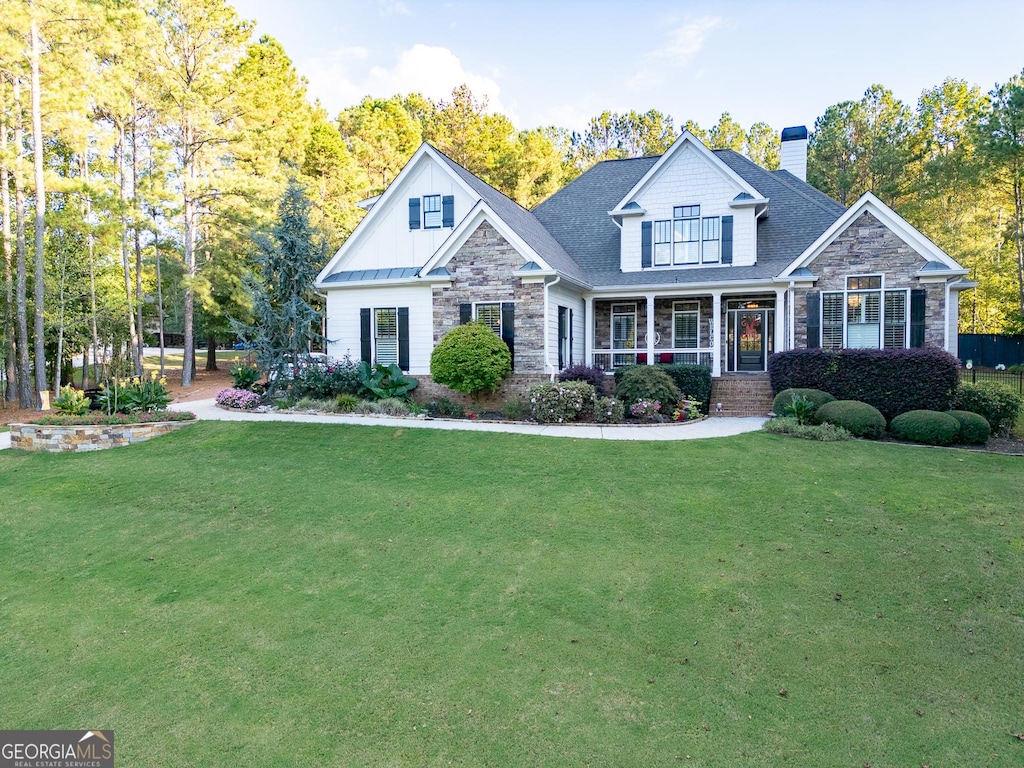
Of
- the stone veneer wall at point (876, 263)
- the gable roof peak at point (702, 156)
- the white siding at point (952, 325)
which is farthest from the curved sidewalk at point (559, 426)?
the gable roof peak at point (702, 156)

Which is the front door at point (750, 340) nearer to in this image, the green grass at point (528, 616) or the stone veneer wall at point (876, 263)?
the stone veneer wall at point (876, 263)

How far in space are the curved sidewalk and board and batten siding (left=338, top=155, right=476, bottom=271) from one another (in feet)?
18.6

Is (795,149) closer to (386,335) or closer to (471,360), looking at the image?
(471,360)

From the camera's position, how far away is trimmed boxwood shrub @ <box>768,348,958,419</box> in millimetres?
11664

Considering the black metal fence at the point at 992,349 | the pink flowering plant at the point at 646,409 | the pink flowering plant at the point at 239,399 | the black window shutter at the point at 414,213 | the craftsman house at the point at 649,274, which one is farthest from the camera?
the black metal fence at the point at 992,349

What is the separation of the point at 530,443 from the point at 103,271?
20.1 metres

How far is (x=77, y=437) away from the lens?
11062 millimetres

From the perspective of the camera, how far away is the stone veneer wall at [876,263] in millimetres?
13742

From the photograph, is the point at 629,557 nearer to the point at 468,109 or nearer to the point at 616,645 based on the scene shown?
the point at 616,645

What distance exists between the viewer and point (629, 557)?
5488 millimetres

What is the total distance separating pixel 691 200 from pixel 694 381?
19.9ft

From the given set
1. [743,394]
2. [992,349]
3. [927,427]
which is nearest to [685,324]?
[743,394]

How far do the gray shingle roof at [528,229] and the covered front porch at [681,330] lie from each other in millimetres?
1537

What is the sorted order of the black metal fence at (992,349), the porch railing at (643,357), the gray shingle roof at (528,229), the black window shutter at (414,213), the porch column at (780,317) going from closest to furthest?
the gray shingle roof at (528,229), the porch column at (780,317), the porch railing at (643,357), the black window shutter at (414,213), the black metal fence at (992,349)
